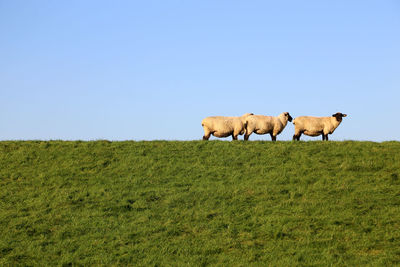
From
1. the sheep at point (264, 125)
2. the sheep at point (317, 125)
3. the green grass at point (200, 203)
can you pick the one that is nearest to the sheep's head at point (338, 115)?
the sheep at point (317, 125)

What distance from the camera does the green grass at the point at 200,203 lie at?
49.9 feet

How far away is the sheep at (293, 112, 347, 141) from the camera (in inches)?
1229

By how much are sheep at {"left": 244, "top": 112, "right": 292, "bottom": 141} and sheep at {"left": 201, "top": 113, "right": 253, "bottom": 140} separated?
0.42 metres

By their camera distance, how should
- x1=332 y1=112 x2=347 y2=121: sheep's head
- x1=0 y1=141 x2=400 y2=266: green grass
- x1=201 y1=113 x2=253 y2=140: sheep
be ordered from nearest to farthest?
x1=0 y1=141 x2=400 y2=266: green grass < x1=201 y1=113 x2=253 y2=140: sheep < x1=332 y1=112 x2=347 y2=121: sheep's head

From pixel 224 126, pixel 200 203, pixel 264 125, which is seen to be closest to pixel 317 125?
pixel 264 125

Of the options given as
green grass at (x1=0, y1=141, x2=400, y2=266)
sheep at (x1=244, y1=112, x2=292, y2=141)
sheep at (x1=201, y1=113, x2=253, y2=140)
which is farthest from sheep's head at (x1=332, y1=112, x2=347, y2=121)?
sheep at (x1=201, y1=113, x2=253, y2=140)

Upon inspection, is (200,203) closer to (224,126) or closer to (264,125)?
(224,126)

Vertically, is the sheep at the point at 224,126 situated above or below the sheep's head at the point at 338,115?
below

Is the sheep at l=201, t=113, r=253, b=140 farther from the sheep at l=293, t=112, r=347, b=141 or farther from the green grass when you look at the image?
the sheep at l=293, t=112, r=347, b=141

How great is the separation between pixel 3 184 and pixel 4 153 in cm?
452

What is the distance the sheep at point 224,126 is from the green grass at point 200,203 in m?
3.13

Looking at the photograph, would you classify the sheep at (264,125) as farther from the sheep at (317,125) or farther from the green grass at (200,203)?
the green grass at (200,203)

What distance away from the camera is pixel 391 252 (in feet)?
48.7

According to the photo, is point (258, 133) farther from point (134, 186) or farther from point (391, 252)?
point (391, 252)
